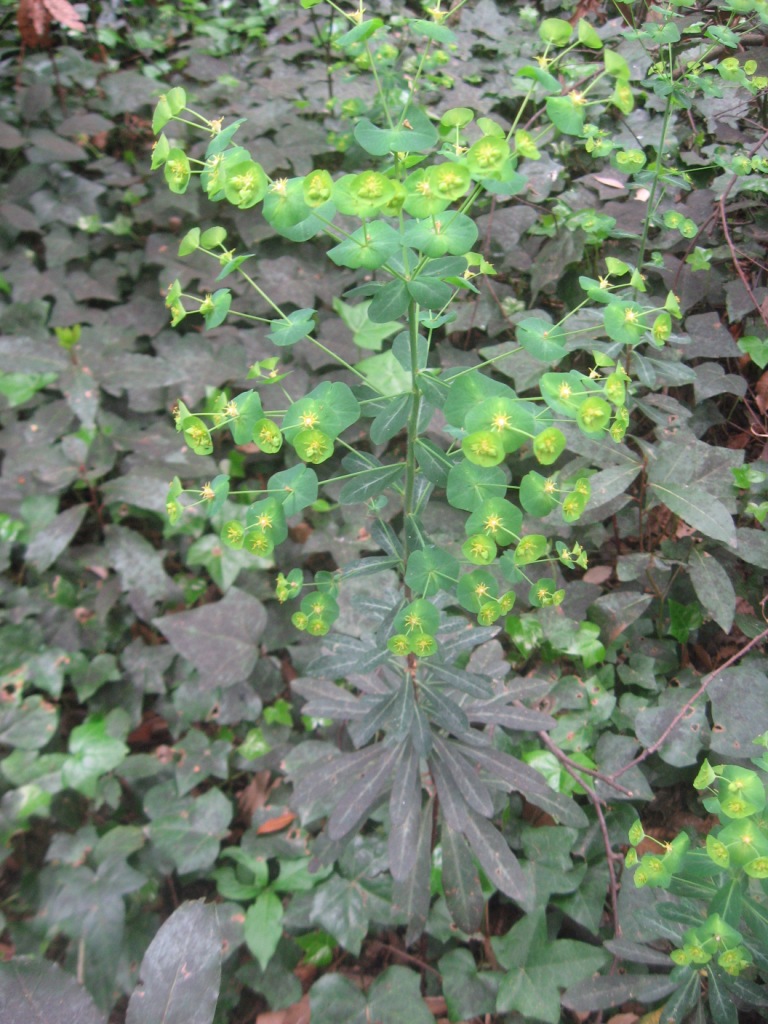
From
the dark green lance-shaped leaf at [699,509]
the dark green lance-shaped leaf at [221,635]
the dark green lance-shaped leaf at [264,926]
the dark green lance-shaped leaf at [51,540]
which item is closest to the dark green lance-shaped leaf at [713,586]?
the dark green lance-shaped leaf at [699,509]

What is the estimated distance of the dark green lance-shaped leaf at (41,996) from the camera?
73 cm

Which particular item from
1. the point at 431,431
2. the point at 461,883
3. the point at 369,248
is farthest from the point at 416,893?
the point at 369,248

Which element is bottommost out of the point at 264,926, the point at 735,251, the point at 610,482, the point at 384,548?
the point at 264,926

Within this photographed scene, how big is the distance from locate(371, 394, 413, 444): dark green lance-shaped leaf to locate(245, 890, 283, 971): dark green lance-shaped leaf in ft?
3.90

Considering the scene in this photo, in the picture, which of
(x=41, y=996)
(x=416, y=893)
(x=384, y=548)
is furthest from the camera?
(x=416, y=893)

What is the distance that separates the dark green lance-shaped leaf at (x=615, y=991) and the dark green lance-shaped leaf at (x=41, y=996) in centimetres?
95

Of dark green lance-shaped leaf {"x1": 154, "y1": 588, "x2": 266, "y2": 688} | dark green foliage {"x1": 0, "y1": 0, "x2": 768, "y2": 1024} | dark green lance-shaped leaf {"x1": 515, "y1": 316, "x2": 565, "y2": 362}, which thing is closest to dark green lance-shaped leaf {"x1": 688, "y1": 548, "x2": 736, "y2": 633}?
dark green foliage {"x1": 0, "y1": 0, "x2": 768, "y2": 1024}

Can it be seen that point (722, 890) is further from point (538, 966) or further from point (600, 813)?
point (538, 966)

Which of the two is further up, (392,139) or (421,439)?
(392,139)

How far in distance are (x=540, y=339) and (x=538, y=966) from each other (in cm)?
127

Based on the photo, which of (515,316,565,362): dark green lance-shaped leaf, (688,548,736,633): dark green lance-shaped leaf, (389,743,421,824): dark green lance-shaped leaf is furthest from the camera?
(688,548,736,633): dark green lance-shaped leaf

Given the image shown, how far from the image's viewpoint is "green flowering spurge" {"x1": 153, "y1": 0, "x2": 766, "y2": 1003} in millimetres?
763

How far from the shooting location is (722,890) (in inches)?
41.4

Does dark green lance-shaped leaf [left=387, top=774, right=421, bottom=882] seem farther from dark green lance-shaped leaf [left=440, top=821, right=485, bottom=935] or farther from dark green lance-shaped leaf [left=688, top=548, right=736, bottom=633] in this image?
dark green lance-shaped leaf [left=688, top=548, right=736, bottom=633]
